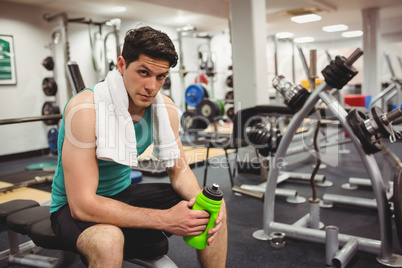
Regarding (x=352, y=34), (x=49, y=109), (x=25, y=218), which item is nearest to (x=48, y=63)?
(x=49, y=109)

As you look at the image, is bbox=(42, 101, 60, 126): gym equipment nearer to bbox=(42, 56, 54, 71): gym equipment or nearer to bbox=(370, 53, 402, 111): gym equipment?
bbox=(42, 56, 54, 71): gym equipment

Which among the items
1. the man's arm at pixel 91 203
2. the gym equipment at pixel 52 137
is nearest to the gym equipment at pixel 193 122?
the gym equipment at pixel 52 137

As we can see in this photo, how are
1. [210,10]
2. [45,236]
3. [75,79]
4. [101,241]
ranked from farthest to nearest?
1. [210,10]
2. [75,79]
3. [45,236]
4. [101,241]

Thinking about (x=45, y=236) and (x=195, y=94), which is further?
(x=195, y=94)

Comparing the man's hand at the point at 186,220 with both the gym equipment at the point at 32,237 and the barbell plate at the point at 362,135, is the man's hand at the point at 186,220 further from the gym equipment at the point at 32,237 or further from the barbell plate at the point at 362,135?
the barbell plate at the point at 362,135

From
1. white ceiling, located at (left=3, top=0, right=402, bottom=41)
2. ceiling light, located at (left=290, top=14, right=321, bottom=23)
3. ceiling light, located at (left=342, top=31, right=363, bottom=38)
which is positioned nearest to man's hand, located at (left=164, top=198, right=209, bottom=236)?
white ceiling, located at (left=3, top=0, right=402, bottom=41)

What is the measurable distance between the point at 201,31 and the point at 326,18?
8.98 ft

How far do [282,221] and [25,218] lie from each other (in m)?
1.53

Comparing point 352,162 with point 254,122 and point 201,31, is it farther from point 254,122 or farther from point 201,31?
point 201,31

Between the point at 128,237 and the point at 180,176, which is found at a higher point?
the point at 180,176

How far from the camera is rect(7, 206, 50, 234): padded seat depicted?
4.63ft

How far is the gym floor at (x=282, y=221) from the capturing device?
5.82 feet

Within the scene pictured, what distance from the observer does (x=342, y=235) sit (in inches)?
71.4

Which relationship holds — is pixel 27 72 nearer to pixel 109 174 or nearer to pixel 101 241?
pixel 109 174
